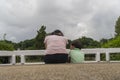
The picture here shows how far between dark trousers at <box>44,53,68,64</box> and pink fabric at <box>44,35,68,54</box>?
0.51 feet

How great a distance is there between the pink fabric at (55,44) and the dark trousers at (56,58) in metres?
0.15

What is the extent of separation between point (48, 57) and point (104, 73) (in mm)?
4672

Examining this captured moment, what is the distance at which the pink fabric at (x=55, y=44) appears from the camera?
36.4 feet

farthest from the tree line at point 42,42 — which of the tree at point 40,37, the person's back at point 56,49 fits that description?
the person's back at point 56,49

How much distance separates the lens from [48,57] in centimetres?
1098

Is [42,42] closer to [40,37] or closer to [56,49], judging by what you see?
[40,37]

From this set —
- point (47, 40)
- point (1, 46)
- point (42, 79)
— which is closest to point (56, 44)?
point (47, 40)

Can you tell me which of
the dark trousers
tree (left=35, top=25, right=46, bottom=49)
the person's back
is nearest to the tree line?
tree (left=35, top=25, right=46, bottom=49)

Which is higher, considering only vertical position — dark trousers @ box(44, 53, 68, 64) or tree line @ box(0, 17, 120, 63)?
tree line @ box(0, 17, 120, 63)

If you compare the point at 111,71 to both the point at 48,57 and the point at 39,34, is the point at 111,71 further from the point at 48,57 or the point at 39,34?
the point at 39,34

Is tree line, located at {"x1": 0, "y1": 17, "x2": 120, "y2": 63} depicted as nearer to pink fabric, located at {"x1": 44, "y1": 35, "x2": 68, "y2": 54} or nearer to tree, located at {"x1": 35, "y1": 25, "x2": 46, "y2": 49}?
tree, located at {"x1": 35, "y1": 25, "x2": 46, "y2": 49}

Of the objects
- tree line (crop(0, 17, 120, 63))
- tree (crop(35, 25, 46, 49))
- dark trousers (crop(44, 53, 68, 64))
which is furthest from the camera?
tree (crop(35, 25, 46, 49))

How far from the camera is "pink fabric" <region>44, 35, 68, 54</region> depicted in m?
11.1

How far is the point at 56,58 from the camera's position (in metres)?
10.9
